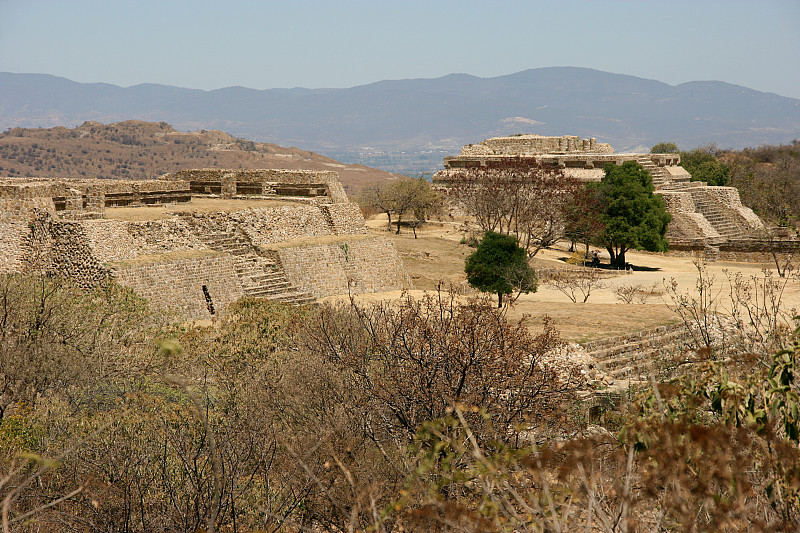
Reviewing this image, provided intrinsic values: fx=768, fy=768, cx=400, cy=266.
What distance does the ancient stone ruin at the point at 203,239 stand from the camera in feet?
45.5

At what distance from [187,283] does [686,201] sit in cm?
2335

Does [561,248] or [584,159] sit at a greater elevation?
[584,159]

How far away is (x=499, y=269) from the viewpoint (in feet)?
59.1

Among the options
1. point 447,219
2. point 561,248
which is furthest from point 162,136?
point 561,248

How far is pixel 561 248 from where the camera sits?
2934 cm

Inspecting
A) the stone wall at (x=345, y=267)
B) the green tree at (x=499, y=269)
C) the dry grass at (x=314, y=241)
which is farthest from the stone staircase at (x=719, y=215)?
the dry grass at (x=314, y=241)

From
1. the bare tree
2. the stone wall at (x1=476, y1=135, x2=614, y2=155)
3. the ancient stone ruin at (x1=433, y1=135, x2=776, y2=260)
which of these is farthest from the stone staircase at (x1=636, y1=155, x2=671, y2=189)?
the bare tree

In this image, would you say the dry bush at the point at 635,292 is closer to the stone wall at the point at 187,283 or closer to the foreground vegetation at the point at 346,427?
the foreground vegetation at the point at 346,427

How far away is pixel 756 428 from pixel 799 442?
1.11 m

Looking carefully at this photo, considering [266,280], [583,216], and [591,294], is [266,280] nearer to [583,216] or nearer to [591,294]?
[591,294]

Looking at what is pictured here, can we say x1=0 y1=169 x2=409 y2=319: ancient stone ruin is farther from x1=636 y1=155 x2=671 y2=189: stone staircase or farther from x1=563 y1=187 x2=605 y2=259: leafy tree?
x1=636 y1=155 x2=671 y2=189: stone staircase

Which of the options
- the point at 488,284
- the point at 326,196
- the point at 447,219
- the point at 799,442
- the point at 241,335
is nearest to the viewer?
the point at 799,442

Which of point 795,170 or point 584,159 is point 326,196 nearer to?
point 584,159

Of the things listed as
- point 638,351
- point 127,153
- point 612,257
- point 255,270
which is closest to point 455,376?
point 638,351
